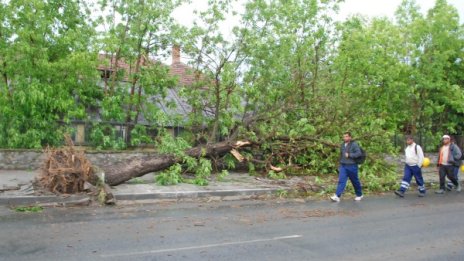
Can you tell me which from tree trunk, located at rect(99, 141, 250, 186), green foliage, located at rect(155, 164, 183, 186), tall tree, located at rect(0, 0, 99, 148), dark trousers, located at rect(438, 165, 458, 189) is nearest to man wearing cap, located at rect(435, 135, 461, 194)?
dark trousers, located at rect(438, 165, 458, 189)

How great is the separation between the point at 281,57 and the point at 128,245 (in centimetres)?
1007

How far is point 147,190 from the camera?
11.1m

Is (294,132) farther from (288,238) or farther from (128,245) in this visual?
(128,245)

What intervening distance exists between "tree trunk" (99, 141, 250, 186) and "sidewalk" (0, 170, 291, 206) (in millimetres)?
256

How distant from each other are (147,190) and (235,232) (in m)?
4.25

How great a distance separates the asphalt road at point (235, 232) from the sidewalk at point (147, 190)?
60cm

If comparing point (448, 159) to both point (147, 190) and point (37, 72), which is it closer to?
point (147, 190)

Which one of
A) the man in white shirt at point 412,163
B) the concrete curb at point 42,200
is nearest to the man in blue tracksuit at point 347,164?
the man in white shirt at point 412,163

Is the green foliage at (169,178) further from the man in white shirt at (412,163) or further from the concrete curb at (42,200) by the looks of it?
the man in white shirt at (412,163)

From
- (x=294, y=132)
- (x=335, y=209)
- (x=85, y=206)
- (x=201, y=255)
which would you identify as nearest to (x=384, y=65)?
(x=294, y=132)

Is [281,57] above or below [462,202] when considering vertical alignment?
above

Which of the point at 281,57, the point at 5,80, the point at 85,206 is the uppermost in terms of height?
the point at 281,57

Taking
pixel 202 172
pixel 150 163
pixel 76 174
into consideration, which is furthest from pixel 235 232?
pixel 202 172

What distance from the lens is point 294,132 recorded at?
1491 centimetres
